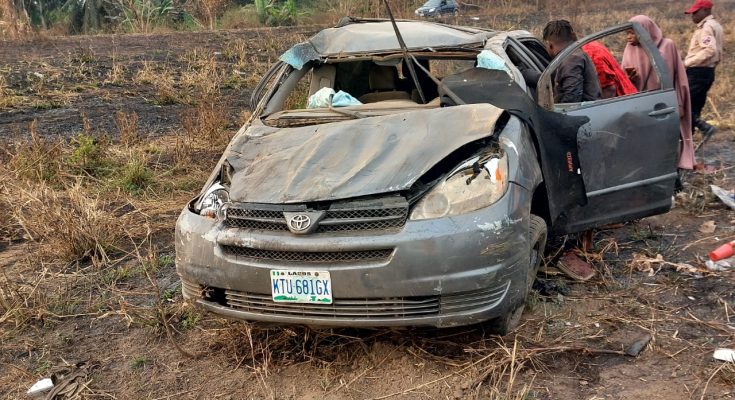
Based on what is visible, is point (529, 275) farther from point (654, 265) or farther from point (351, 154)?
point (654, 265)

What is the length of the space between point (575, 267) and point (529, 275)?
3.42 ft

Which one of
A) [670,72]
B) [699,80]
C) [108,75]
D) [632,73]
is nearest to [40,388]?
[632,73]

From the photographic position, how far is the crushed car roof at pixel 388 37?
4.54m

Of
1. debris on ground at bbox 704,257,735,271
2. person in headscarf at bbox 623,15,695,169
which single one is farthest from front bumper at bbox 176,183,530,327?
person in headscarf at bbox 623,15,695,169

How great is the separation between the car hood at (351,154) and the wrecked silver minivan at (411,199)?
11 mm

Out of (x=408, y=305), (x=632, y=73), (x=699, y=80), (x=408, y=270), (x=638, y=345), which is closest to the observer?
(x=408, y=270)

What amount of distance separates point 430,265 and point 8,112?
8696 millimetres

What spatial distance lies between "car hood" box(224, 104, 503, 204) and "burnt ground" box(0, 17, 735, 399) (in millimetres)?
872

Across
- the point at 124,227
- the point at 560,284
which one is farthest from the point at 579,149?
the point at 124,227

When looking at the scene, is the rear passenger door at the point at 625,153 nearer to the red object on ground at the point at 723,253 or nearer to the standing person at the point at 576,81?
the standing person at the point at 576,81

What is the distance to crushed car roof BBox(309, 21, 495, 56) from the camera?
14.9 feet

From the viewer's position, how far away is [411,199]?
10.2 ft

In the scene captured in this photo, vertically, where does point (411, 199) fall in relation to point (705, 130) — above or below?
above

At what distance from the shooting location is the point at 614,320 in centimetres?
374
